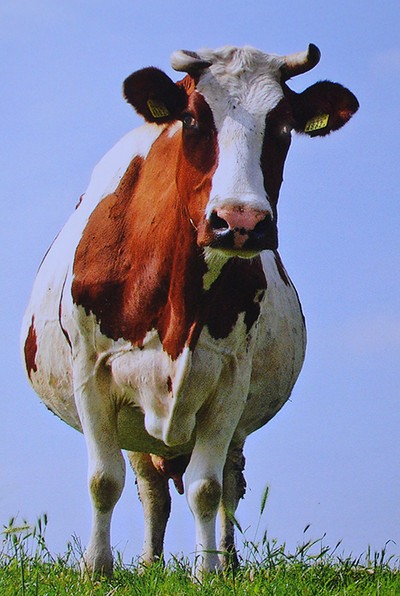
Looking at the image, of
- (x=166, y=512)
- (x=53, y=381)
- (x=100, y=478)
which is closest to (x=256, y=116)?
(x=100, y=478)

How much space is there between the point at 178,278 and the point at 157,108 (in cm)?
112

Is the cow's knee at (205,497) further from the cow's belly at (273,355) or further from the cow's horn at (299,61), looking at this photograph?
the cow's horn at (299,61)

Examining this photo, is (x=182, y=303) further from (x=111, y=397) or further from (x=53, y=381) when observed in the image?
(x=53, y=381)

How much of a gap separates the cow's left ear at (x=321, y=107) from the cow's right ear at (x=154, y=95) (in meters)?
0.81

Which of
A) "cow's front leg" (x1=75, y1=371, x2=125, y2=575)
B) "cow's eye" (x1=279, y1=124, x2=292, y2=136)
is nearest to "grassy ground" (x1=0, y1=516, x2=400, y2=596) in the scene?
"cow's front leg" (x1=75, y1=371, x2=125, y2=575)

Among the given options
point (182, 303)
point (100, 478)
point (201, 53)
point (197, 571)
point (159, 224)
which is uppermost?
point (201, 53)

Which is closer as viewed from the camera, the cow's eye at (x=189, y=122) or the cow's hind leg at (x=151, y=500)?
the cow's eye at (x=189, y=122)

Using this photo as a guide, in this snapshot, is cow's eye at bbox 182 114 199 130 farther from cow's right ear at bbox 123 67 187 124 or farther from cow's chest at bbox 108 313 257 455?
cow's chest at bbox 108 313 257 455

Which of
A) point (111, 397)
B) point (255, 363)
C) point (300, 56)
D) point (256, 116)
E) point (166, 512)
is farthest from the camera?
point (166, 512)

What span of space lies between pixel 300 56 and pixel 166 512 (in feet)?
13.8

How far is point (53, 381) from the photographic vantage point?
834cm

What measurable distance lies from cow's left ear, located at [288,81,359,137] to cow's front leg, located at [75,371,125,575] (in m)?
2.22

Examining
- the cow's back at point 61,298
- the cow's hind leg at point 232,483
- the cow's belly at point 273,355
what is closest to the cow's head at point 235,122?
the cow's back at point 61,298

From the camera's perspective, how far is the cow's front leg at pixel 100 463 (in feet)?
22.6
